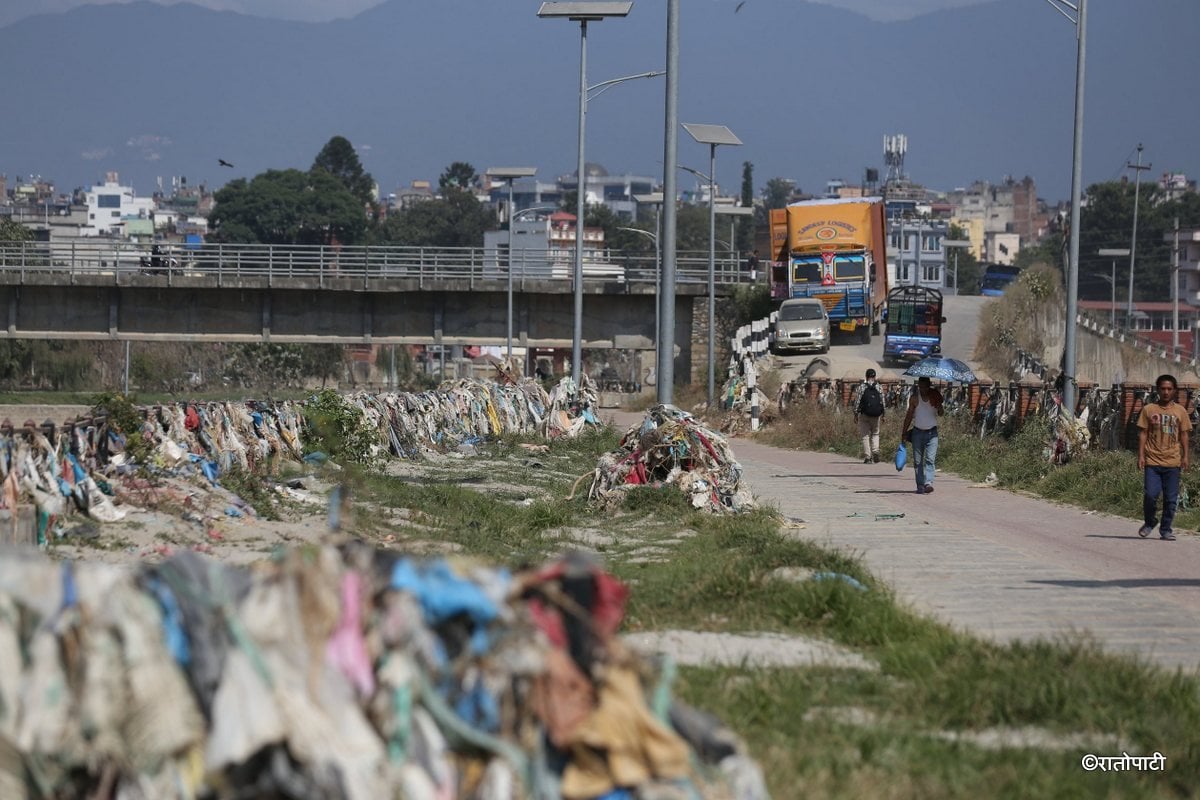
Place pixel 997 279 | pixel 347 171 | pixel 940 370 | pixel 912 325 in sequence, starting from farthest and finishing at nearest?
pixel 347 171, pixel 997 279, pixel 912 325, pixel 940 370

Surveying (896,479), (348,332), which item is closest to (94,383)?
(348,332)

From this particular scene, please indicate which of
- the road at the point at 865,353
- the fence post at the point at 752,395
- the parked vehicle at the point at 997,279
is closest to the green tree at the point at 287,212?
the parked vehicle at the point at 997,279

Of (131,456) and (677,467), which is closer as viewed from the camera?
(131,456)

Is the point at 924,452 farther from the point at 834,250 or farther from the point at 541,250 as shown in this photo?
the point at 541,250

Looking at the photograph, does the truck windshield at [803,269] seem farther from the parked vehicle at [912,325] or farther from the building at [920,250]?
the building at [920,250]

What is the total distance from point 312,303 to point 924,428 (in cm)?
3770

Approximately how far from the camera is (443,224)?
179750mm

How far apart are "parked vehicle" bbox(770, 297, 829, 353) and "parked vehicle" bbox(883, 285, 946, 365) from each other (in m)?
2.39

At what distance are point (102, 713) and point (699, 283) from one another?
54.9 m

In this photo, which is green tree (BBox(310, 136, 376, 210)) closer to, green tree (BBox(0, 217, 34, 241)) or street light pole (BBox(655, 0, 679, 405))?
green tree (BBox(0, 217, 34, 241))

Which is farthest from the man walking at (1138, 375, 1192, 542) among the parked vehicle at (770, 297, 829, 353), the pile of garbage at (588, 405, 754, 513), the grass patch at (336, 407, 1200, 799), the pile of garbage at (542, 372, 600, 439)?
the parked vehicle at (770, 297, 829, 353)

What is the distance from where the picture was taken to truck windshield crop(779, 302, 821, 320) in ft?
192

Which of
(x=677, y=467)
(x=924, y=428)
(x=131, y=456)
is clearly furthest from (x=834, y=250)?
(x=131, y=456)

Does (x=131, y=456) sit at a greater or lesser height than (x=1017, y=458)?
greater
